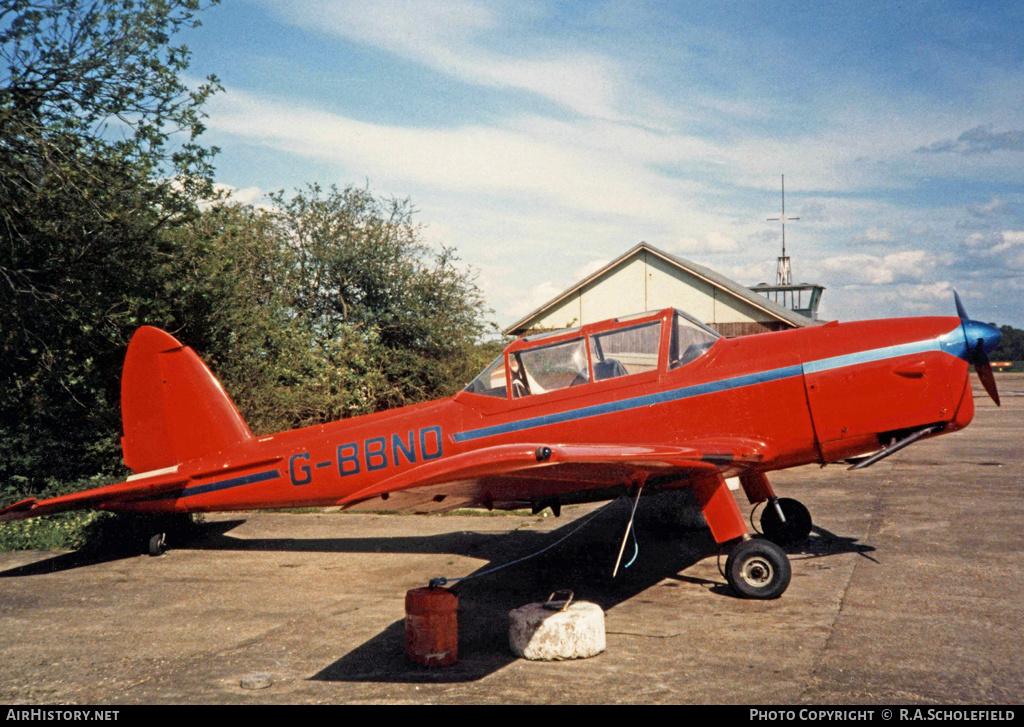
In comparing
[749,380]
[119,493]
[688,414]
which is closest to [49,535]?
[119,493]

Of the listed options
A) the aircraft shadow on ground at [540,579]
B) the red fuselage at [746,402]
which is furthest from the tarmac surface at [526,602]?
the red fuselage at [746,402]

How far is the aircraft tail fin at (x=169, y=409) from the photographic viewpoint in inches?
329

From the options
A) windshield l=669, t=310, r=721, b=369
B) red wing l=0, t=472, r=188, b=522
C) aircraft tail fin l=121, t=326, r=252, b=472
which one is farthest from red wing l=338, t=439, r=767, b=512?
red wing l=0, t=472, r=188, b=522

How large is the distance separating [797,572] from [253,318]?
10.4 metres

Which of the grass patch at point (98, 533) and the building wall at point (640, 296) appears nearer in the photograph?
the grass patch at point (98, 533)

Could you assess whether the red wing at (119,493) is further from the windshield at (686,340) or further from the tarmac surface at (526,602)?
the windshield at (686,340)

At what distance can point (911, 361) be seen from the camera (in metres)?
6.21

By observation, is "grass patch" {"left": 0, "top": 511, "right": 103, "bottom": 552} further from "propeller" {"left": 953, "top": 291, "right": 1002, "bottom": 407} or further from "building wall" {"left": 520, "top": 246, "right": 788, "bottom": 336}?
"building wall" {"left": 520, "top": 246, "right": 788, "bottom": 336}

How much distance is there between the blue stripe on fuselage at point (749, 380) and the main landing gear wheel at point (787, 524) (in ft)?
6.38

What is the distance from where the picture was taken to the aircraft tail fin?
329 inches

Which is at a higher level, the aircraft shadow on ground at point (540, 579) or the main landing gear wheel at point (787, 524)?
the main landing gear wheel at point (787, 524)

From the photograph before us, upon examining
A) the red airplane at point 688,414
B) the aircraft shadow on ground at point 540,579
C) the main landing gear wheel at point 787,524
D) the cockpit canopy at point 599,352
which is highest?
the cockpit canopy at point 599,352

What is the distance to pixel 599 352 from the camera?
684 centimetres

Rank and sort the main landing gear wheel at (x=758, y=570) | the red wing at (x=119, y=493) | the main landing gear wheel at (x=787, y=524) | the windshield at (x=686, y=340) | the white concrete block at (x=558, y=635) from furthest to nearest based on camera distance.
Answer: the main landing gear wheel at (x=787, y=524), the red wing at (x=119, y=493), the windshield at (x=686, y=340), the main landing gear wheel at (x=758, y=570), the white concrete block at (x=558, y=635)
